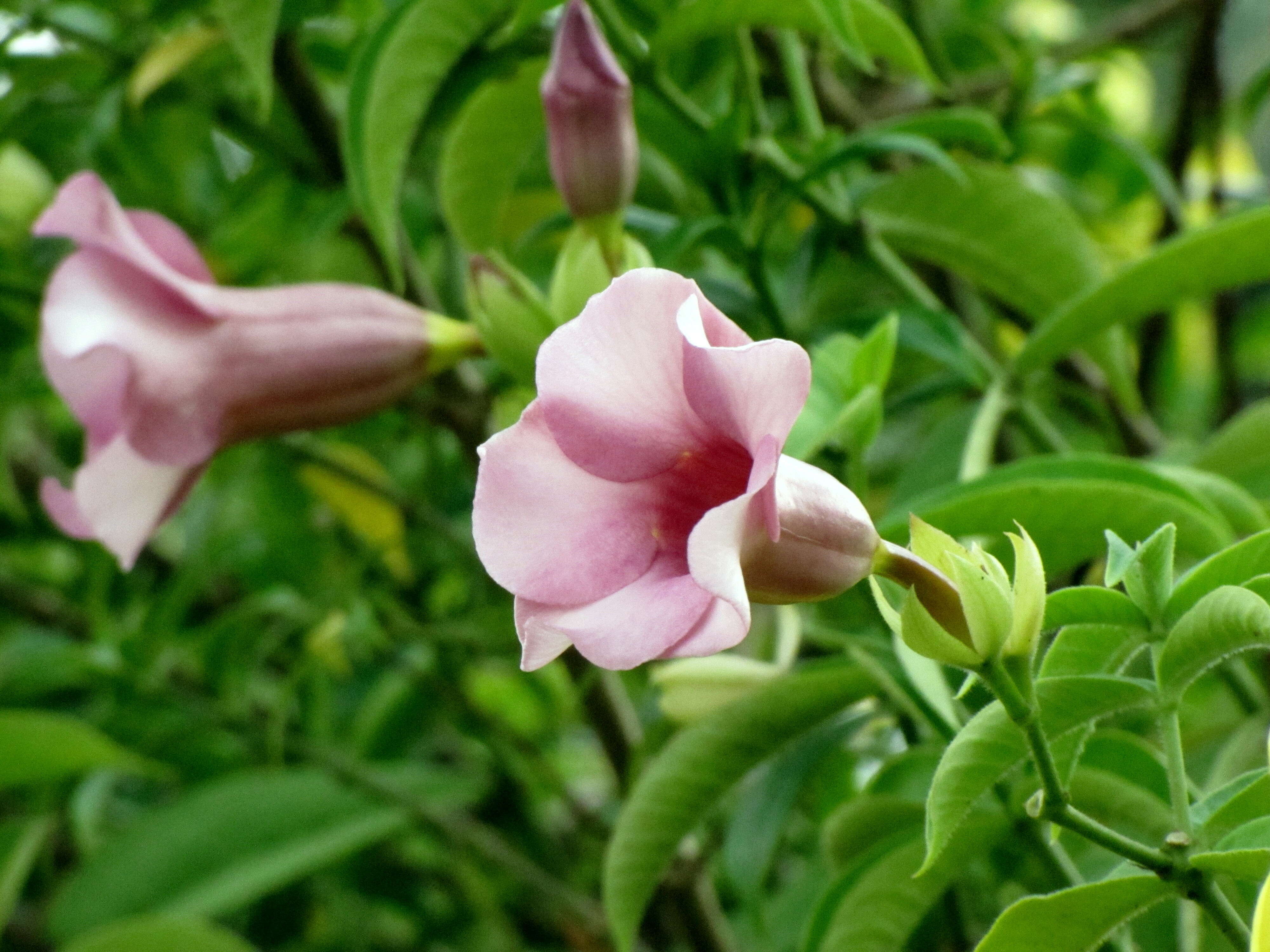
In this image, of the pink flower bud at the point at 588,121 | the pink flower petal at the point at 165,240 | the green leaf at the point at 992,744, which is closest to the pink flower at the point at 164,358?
the pink flower petal at the point at 165,240

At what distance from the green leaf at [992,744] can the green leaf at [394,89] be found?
326 millimetres

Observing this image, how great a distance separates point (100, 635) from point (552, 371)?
2.67 ft

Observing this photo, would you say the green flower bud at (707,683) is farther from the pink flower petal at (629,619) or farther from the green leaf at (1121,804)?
the pink flower petal at (629,619)

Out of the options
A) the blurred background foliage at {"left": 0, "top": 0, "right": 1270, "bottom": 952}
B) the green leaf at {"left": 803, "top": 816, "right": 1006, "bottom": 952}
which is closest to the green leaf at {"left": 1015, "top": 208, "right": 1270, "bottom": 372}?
the blurred background foliage at {"left": 0, "top": 0, "right": 1270, "bottom": 952}

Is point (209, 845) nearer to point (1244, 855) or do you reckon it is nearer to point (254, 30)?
point (254, 30)

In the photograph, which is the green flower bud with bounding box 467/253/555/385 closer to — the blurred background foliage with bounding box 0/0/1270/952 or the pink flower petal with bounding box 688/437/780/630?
the blurred background foliage with bounding box 0/0/1270/952

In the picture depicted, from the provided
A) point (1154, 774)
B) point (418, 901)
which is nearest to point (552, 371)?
point (1154, 774)

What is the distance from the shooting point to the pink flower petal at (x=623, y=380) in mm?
309

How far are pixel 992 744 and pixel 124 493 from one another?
360 mm

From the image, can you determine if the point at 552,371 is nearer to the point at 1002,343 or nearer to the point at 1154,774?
the point at 1154,774

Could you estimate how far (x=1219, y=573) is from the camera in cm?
34

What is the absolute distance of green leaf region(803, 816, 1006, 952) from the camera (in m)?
0.48

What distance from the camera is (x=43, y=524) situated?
3.91 feet

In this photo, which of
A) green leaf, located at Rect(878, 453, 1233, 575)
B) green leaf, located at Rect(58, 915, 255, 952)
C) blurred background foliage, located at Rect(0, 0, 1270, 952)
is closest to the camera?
green leaf, located at Rect(878, 453, 1233, 575)
